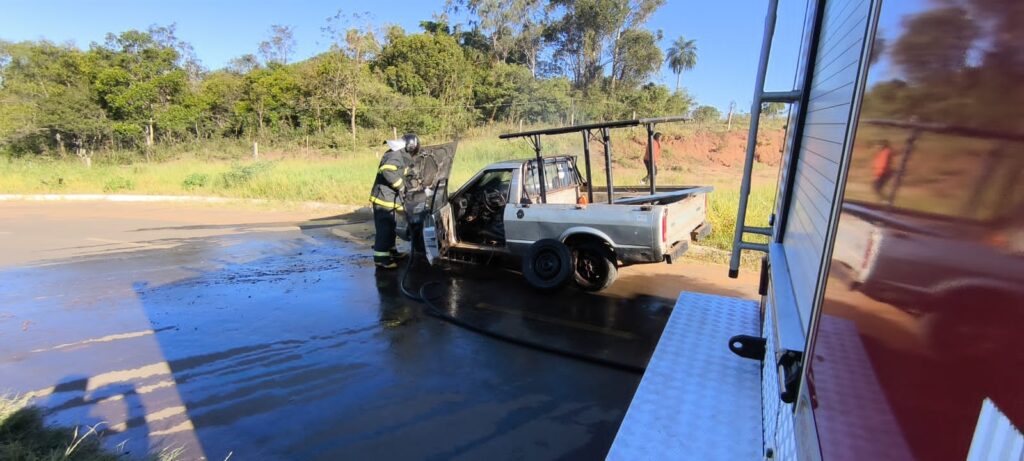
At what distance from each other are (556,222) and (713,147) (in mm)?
17874

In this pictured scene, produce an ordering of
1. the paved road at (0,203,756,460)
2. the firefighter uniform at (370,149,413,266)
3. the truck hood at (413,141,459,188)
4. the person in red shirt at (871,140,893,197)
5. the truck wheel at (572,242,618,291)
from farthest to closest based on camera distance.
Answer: the truck hood at (413,141,459,188), the firefighter uniform at (370,149,413,266), the truck wheel at (572,242,618,291), the paved road at (0,203,756,460), the person in red shirt at (871,140,893,197)

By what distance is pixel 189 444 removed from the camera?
299 centimetres

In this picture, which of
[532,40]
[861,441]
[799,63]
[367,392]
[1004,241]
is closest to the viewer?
[1004,241]

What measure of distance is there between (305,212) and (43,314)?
770 centimetres

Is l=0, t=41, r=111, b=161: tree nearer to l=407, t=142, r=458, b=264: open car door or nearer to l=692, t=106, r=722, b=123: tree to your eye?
l=407, t=142, r=458, b=264: open car door

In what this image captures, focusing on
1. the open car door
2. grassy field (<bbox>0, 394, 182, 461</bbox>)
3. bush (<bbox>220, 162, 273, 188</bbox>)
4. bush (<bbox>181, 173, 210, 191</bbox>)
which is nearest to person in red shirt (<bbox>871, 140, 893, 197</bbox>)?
grassy field (<bbox>0, 394, 182, 461</bbox>)

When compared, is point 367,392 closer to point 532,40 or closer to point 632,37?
point 632,37

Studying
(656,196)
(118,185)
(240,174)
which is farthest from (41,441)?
(118,185)

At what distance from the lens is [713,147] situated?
2141cm

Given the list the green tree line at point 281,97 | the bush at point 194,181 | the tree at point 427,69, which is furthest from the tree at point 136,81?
the bush at point 194,181

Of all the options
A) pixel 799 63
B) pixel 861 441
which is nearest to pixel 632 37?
pixel 799 63

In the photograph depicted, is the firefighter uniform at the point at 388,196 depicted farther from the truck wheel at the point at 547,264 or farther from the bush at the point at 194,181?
the bush at the point at 194,181

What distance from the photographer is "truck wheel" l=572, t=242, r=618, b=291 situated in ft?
18.8

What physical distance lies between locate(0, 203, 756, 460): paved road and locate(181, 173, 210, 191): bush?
9167mm
